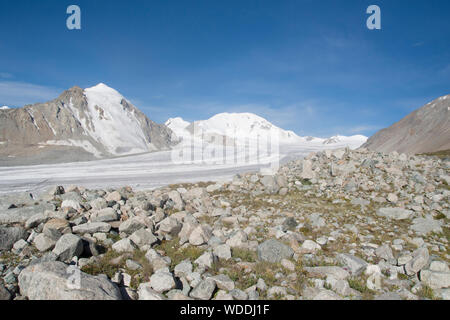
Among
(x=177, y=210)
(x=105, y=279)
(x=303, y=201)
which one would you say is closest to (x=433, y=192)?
(x=303, y=201)

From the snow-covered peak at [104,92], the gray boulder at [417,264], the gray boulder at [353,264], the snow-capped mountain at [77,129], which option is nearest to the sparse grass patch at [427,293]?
the gray boulder at [417,264]

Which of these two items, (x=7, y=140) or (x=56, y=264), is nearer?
(x=56, y=264)

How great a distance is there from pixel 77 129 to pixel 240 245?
123001 millimetres

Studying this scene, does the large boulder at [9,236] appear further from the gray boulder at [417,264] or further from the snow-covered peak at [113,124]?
the snow-covered peak at [113,124]

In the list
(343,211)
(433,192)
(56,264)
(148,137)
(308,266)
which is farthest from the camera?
Result: (148,137)

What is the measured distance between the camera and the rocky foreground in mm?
5652

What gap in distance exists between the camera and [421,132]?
89000mm

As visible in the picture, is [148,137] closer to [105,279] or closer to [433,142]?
[433,142]

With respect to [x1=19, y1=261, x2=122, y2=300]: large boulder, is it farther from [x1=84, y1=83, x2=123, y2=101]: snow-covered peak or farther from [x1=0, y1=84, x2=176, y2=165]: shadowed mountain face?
[x1=84, y1=83, x2=123, y2=101]: snow-covered peak

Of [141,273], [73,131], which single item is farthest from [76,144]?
[141,273]

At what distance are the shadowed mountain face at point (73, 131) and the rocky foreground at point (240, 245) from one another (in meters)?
83.6
